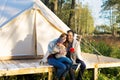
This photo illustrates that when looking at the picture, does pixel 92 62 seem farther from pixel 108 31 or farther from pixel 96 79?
pixel 108 31

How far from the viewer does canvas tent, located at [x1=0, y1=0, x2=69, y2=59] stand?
916cm

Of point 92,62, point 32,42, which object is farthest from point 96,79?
point 32,42

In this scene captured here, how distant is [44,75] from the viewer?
8.62 m

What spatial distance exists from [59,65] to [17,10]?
2741 mm

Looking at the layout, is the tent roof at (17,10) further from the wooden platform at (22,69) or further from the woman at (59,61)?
the woman at (59,61)

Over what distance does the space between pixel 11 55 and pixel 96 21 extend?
40.1m

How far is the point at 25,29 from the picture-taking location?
9445 millimetres

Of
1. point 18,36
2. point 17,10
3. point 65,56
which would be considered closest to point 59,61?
point 65,56

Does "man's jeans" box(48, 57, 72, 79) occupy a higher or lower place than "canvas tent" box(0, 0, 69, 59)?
lower

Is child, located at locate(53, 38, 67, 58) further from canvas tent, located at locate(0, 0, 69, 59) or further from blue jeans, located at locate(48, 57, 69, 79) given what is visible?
canvas tent, located at locate(0, 0, 69, 59)

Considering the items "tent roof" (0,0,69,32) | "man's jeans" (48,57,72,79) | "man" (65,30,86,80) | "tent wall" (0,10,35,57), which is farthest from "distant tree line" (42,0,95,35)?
"man's jeans" (48,57,72,79)

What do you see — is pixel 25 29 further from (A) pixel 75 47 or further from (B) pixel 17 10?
(A) pixel 75 47

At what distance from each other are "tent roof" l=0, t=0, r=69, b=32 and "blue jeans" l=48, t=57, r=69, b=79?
6.85ft

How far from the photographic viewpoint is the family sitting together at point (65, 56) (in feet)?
25.2
